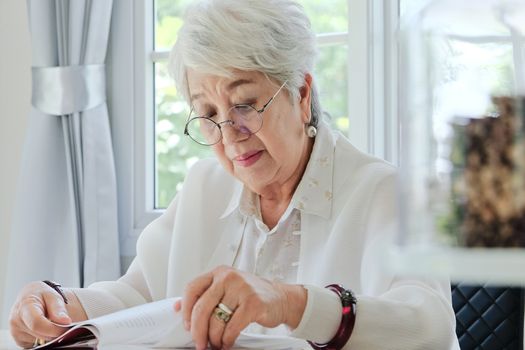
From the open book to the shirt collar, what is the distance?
0.43 meters

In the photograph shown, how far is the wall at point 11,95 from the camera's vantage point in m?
3.05

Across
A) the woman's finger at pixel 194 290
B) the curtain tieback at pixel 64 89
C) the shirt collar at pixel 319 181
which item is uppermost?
the curtain tieback at pixel 64 89

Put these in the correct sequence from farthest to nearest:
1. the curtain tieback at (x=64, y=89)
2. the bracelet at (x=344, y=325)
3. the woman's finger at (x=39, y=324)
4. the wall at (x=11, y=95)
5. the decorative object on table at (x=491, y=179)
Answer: the wall at (x=11, y=95)
the curtain tieback at (x=64, y=89)
the woman's finger at (x=39, y=324)
the bracelet at (x=344, y=325)
the decorative object on table at (x=491, y=179)

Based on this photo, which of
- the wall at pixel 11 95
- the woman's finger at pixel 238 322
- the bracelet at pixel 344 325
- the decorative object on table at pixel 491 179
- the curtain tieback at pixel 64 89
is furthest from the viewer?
the wall at pixel 11 95

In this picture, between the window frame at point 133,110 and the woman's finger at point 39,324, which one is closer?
the woman's finger at point 39,324

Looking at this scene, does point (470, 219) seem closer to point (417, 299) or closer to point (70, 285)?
point (417, 299)

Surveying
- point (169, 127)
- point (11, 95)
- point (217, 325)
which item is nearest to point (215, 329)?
point (217, 325)

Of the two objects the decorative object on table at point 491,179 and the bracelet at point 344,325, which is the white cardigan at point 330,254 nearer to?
the bracelet at point 344,325

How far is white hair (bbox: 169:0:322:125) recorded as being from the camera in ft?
5.57

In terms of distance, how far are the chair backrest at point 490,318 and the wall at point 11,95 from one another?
176 cm

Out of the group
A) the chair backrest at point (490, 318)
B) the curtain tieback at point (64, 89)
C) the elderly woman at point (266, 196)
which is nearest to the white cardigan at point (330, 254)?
the elderly woman at point (266, 196)

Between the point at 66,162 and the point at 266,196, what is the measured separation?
3.68 ft

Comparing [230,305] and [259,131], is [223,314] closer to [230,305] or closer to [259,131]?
[230,305]

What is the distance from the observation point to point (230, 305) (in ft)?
4.19
